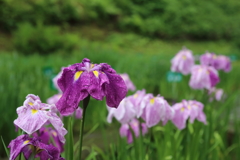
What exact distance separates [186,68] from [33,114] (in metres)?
1.04

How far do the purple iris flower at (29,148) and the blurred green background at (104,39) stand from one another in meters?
0.79

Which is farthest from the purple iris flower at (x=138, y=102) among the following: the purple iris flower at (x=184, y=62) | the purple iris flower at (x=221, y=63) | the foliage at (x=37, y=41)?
the foliage at (x=37, y=41)

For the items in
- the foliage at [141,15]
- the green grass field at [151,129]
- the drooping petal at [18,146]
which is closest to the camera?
the drooping petal at [18,146]

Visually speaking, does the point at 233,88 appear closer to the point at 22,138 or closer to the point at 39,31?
the point at 39,31

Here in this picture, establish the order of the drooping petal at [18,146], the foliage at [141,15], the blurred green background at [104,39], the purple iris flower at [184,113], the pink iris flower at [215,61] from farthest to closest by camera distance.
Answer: the foliage at [141,15] < the blurred green background at [104,39] < the pink iris flower at [215,61] < the purple iris flower at [184,113] < the drooping petal at [18,146]

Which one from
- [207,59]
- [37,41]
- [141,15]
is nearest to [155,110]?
[207,59]

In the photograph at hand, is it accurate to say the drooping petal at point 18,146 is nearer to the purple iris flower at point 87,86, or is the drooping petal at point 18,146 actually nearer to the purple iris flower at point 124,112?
the purple iris flower at point 87,86

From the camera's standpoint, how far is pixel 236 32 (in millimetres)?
8508

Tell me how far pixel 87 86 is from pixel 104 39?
24.3 feet

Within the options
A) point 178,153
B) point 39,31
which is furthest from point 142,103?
point 39,31

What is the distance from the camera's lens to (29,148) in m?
0.60

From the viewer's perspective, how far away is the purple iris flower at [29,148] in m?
0.58

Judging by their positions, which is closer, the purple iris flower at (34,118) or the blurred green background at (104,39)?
the purple iris flower at (34,118)

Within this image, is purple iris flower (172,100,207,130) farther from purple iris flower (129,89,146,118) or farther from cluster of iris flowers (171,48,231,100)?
cluster of iris flowers (171,48,231,100)
